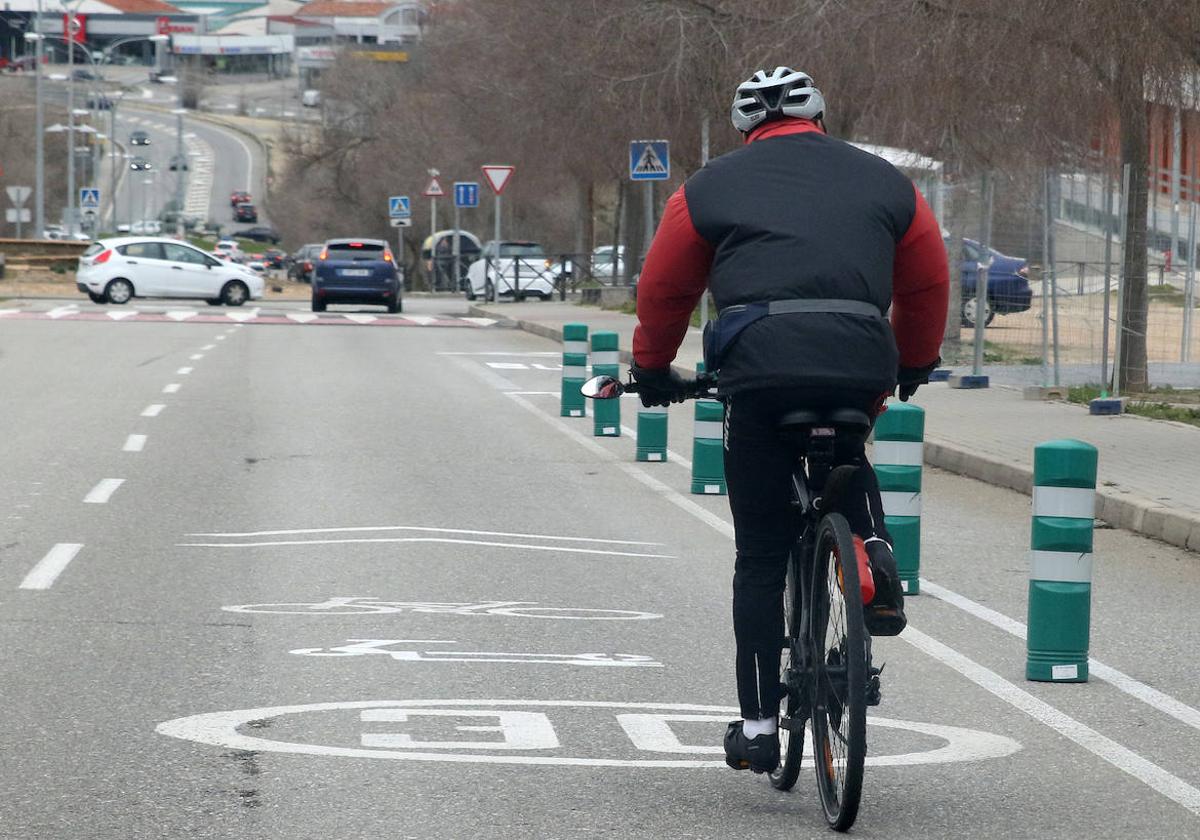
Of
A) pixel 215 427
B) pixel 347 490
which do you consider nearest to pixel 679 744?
pixel 347 490

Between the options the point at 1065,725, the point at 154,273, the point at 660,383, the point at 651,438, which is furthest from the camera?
the point at 154,273

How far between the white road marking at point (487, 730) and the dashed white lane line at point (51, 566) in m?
2.98

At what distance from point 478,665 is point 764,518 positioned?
2.31 meters

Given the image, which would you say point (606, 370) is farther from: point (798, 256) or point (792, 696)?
point (798, 256)

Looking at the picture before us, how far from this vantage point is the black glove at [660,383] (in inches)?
224

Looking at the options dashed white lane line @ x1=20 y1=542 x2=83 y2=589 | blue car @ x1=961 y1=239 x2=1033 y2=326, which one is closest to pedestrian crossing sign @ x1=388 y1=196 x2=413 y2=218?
blue car @ x1=961 y1=239 x2=1033 y2=326

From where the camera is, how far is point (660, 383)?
5.71 metres

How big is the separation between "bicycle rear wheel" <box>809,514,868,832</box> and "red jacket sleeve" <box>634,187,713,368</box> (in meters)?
0.65

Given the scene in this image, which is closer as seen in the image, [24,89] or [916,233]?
[916,233]

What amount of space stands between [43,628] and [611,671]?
2.30m

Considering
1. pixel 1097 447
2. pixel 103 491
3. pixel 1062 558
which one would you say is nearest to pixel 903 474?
pixel 1062 558

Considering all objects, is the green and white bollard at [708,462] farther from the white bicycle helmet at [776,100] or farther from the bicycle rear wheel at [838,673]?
the bicycle rear wheel at [838,673]

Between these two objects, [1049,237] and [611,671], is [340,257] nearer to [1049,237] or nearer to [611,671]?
[1049,237]

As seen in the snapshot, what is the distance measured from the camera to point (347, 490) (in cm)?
1343
